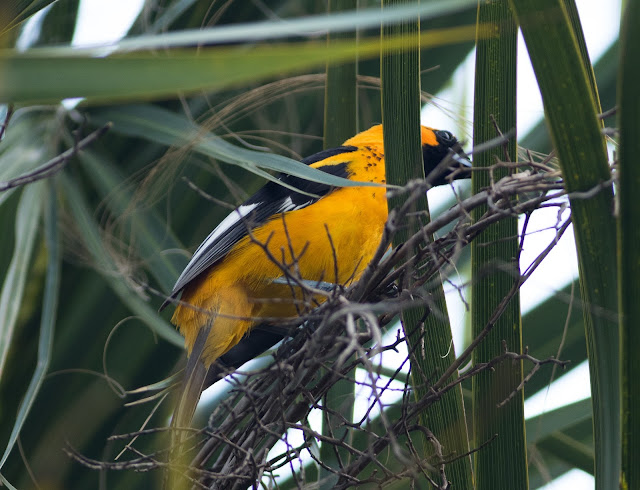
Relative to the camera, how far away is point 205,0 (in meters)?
2.41


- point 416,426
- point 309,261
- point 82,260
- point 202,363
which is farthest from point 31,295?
point 416,426

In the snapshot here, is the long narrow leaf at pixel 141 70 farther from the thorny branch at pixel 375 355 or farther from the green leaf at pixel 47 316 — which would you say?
the green leaf at pixel 47 316

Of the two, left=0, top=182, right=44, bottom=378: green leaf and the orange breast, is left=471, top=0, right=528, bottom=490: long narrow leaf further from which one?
left=0, top=182, right=44, bottom=378: green leaf

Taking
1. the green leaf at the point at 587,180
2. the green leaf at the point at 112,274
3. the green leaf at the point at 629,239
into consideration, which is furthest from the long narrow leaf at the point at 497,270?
the green leaf at the point at 112,274

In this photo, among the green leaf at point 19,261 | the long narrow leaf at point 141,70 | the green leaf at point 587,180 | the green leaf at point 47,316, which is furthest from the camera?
the green leaf at point 19,261

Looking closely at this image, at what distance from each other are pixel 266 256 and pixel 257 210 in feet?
0.56

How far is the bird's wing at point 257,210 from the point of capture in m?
2.35

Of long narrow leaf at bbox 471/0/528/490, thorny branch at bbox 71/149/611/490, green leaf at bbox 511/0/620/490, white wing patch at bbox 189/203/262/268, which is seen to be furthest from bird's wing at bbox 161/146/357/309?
green leaf at bbox 511/0/620/490

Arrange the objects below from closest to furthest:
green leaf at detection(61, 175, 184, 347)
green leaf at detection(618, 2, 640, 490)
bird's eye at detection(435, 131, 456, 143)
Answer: green leaf at detection(618, 2, 640, 490) < green leaf at detection(61, 175, 184, 347) < bird's eye at detection(435, 131, 456, 143)

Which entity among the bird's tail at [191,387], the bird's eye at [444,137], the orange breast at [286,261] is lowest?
the bird's tail at [191,387]

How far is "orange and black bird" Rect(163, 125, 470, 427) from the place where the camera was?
230 centimetres

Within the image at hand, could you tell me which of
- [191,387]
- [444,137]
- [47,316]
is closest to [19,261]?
[47,316]

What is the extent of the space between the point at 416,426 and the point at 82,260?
1.29 m

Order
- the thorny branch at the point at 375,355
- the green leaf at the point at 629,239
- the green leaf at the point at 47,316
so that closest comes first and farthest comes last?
the green leaf at the point at 629,239, the thorny branch at the point at 375,355, the green leaf at the point at 47,316
